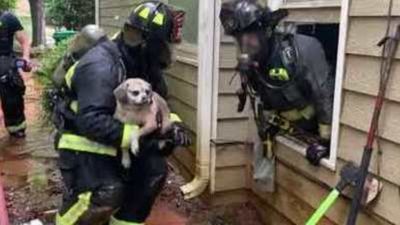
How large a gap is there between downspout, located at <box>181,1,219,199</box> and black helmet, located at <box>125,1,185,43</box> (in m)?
1.27

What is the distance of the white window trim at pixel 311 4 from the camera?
3.27m

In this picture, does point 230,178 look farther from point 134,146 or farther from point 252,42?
point 134,146

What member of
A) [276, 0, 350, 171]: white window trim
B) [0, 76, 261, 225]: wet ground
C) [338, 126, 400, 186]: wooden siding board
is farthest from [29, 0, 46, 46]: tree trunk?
[338, 126, 400, 186]: wooden siding board

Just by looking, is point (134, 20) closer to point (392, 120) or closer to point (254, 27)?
point (254, 27)

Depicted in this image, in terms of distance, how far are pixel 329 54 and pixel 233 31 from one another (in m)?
0.96

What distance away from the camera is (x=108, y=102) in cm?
313

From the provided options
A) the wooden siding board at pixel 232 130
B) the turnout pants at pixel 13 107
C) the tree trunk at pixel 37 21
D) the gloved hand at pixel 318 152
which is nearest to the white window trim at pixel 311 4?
the gloved hand at pixel 318 152

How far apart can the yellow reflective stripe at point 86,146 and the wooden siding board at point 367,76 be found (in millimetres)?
1369

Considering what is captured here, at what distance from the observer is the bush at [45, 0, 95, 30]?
16844mm

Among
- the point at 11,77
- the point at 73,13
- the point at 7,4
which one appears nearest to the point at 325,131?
the point at 11,77

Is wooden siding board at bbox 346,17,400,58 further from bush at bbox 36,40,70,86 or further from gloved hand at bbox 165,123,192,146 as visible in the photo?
bush at bbox 36,40,70,86

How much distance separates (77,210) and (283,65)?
1.45 meters

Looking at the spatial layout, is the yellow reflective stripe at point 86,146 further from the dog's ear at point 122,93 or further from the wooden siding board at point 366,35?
the wooden siding board at point 366,35

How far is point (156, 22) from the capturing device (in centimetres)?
320
